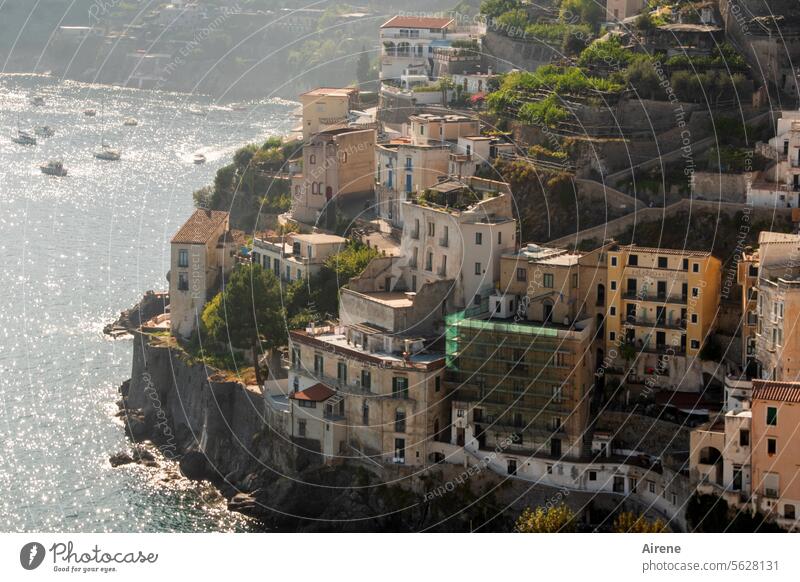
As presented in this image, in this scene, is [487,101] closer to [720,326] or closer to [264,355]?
[264,355]

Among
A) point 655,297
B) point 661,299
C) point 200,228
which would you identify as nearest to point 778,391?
point 661,299

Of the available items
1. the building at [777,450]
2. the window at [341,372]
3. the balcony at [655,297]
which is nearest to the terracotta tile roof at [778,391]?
the building at [777,450]

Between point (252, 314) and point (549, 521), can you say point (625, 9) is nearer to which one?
point (252, 314)

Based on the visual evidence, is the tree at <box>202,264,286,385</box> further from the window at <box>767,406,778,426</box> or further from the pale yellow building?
the window at <box>767,406,778,426</box>

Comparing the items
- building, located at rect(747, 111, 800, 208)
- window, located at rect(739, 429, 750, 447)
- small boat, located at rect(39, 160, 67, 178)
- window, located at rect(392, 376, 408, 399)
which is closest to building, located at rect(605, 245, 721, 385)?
building, located at rect(747, 111, 800, 208)

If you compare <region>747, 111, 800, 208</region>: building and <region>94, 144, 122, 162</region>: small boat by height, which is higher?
<region>747, 111, 800, 208</region>: building
